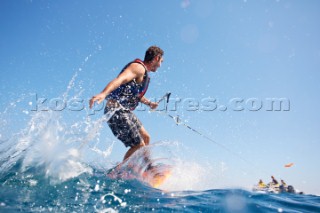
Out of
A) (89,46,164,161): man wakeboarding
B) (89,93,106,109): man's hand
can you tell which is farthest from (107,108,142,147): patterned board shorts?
(89,93,106,109): man's hand

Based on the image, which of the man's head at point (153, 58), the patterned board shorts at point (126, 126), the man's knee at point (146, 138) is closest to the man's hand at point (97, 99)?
the patterned board shorts at point (126, 126)

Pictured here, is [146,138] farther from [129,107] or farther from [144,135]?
[129,107]

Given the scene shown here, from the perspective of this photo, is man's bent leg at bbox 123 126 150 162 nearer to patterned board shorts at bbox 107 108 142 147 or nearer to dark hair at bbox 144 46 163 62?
patterned board shorts at bbox 107 108 142 147

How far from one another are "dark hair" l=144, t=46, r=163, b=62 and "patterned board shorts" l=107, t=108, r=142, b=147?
1.28 m

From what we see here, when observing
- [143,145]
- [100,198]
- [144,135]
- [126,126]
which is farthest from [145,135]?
[100,198]

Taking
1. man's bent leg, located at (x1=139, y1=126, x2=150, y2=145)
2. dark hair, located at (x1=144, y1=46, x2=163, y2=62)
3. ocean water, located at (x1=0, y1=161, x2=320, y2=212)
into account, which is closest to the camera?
ocean water, located at (x1=0, y1=161, x2=320, y2=212)

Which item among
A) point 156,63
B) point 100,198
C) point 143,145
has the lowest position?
point 100,198

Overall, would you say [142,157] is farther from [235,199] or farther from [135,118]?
[235,199]

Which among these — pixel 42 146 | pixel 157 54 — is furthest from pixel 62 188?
pixel 157 54

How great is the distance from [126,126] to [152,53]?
68.0 inches

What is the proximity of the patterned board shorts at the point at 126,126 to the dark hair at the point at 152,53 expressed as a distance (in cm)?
128

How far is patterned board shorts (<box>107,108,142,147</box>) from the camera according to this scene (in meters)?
4.50

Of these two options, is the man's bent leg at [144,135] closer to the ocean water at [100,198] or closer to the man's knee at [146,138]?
the man's knee at [146,138]

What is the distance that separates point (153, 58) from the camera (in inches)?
196
